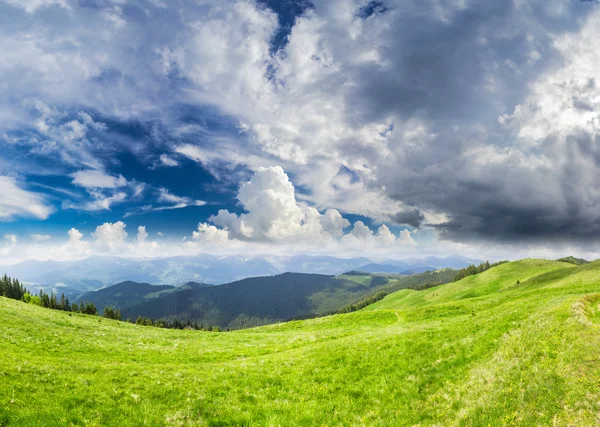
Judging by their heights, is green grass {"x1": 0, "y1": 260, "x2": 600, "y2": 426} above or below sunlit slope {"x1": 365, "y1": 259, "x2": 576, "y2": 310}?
above

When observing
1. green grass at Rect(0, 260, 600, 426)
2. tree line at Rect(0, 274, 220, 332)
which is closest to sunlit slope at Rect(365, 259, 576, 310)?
green grass at Rect(0, 260, 600, 426)

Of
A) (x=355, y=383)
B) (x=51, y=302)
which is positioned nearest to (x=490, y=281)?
(x=355, y=383)

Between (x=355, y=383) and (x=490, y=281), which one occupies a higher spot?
(x=355, y=383)

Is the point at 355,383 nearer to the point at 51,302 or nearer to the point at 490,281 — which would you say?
the point at 490,281

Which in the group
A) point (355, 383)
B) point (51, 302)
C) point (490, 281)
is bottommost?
point (51, 302)

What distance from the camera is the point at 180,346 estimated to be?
31.9m

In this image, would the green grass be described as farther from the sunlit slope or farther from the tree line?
the sunlit slope

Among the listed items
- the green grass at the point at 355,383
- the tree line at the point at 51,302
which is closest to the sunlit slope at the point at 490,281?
the green grass at the point at 355,383

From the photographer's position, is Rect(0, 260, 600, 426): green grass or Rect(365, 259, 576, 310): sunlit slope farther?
Rect(365, 259, 576, 310): sunlit slope

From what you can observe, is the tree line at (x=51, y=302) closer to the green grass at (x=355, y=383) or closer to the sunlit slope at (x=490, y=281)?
the green grass at (x=355, y=383)

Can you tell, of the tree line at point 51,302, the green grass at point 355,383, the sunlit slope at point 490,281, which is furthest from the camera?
the sunlit slope at point 490,281

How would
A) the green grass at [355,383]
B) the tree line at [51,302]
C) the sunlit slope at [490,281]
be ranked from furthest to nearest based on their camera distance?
1. the sunlit slope at [490,281]
2. the tree line at [51,302]
3. the green grass at [355,383]

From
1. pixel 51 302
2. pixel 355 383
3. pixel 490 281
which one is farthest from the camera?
pixel 490 281

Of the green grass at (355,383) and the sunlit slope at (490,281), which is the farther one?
the sunlit slope at (490,281)
